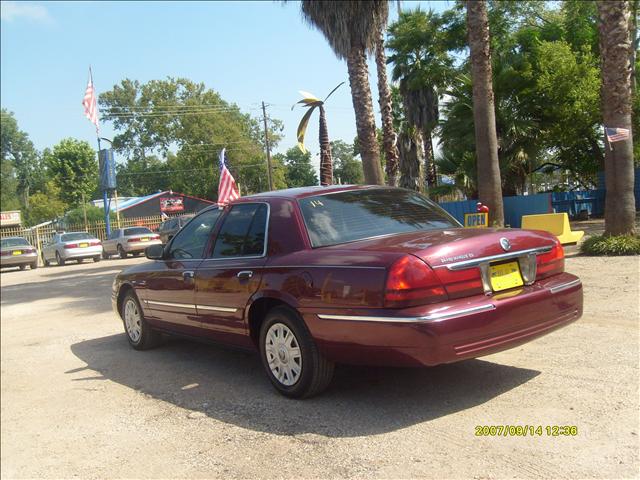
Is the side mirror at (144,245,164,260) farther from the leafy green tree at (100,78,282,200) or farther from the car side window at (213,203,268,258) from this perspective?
the leafy green tree at (100,78,282,200)


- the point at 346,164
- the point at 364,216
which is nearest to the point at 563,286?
the point at 364,216

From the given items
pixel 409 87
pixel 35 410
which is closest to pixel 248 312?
pixel 35 410

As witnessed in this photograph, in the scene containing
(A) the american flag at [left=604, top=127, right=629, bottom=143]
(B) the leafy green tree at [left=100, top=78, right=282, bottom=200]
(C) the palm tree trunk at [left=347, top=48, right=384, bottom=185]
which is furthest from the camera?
(B) the leafy green tree at [left=100, top=78, right=282, bottom=200]

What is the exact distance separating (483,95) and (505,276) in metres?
9.30

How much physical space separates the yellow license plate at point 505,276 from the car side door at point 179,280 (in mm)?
2744

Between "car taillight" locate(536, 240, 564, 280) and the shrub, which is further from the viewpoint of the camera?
the shrub

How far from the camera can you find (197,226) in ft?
19.5

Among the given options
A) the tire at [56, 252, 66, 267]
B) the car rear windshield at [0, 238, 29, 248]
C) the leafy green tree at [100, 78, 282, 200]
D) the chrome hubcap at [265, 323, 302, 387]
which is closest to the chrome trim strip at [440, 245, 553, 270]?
the chrome hubcap at [265, 323, 302, 387]

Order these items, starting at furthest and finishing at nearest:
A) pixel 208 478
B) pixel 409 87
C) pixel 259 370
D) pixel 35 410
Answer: pixel 409 87
pixel 259 370
pixel 208 478
pixel 35 410

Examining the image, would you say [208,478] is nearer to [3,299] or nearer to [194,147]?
[3,299]

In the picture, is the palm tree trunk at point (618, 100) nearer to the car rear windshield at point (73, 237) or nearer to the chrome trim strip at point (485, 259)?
the chrome trim strip at point (485, 259)

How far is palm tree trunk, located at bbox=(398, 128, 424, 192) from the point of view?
3016cm

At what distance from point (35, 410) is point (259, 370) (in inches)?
108

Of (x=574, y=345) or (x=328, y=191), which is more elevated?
(x=328, y=191)
